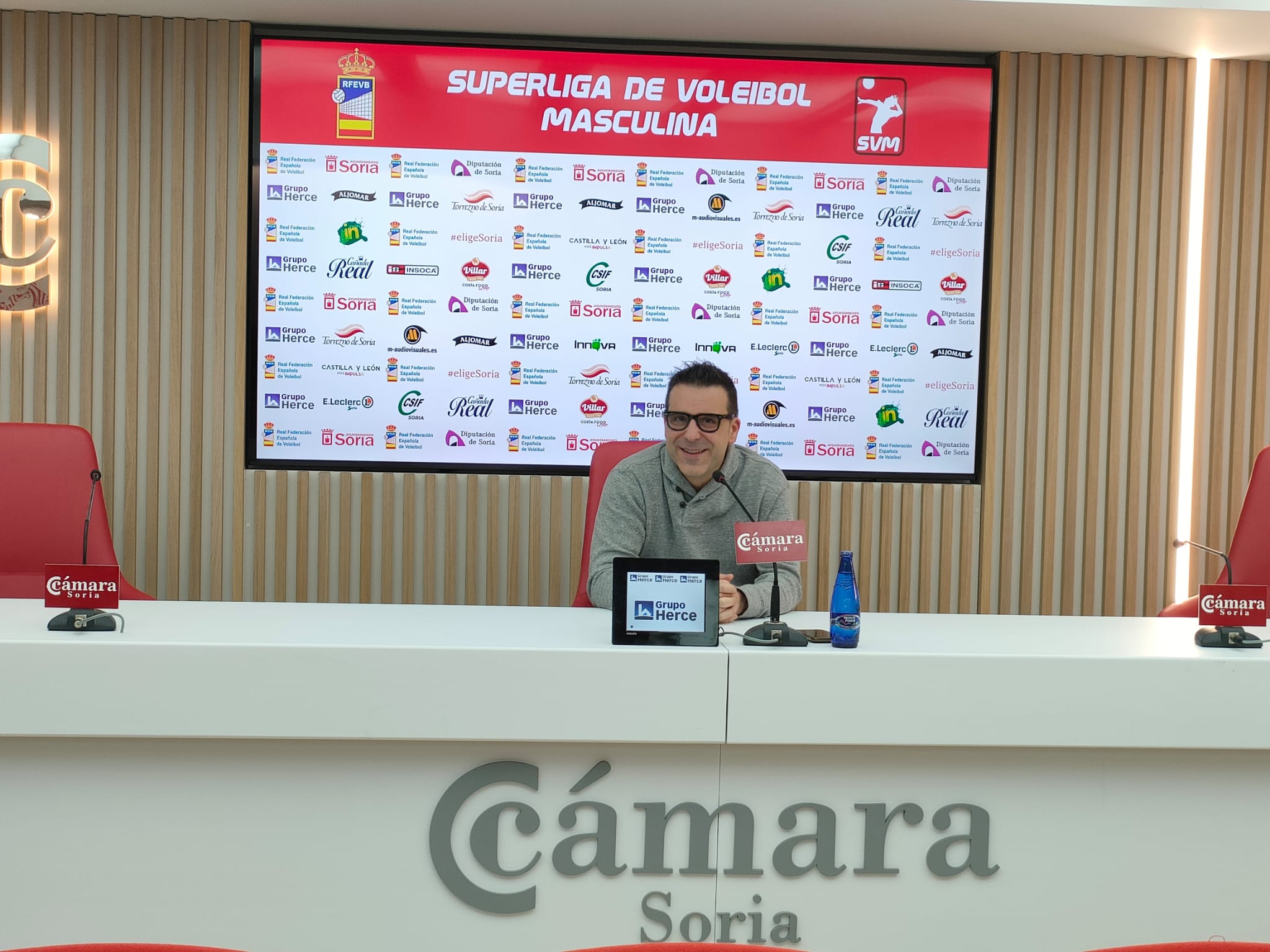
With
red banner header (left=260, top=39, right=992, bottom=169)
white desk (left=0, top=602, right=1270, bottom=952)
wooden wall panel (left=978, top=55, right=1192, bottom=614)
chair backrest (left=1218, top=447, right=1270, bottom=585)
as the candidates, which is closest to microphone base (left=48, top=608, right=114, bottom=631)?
white desk (left=0, top=602, right=1270, bottom=952)

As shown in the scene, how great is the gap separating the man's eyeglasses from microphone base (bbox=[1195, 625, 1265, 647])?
1.07 m

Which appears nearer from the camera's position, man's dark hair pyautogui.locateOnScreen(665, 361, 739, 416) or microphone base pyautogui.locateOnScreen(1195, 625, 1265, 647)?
microphone base pyautogui.locateOnScreen(1195, 625, 1265, 647)

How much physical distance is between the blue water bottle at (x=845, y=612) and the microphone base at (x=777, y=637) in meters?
0.06

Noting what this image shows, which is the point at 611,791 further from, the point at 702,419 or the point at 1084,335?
the point at 1084,335

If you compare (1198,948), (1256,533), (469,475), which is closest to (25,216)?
(469,475)

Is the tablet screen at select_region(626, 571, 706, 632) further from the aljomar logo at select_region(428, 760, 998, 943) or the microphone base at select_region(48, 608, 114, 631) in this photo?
the microphone base at select_region(48, 608, 114, 631)

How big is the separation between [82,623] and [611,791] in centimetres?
93

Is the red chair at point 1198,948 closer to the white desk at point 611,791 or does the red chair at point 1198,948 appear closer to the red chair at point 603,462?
the white desk at point 611,791

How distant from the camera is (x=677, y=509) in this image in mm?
2533

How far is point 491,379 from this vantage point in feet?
12.1

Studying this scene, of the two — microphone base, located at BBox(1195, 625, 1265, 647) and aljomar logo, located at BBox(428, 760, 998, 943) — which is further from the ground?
microphone base, located at BBox(1195, 625, 1265, 647)

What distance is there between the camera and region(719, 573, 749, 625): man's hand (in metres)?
2.06

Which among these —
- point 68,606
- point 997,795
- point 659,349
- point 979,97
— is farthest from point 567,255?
point 997,795

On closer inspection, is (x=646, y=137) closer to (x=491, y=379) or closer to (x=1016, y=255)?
(x=491, y=379)
